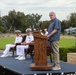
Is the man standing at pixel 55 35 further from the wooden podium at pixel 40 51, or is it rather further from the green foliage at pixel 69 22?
the green foliage at pixel 69 22

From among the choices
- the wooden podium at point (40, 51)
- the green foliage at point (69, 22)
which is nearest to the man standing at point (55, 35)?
the wooden podium at point (40, 51)

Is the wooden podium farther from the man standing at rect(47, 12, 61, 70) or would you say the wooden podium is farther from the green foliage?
the green foliage

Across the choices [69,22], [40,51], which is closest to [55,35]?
[40,51]

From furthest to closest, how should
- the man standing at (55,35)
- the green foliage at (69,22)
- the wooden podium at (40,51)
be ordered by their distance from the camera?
the green foliage at (69,22) < the man standing at (55,35) < the wooden podium at (40,51)

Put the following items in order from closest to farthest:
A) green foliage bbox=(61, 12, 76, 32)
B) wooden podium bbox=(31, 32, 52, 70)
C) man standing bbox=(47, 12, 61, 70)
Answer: wooden podium bbox=(31, 32, 52, 70)
man standing bbox=(47, 12, 61, 70)
green foliage bbox=(61, 12, 76, 32)

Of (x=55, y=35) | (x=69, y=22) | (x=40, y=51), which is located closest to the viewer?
(x=40, y=51)

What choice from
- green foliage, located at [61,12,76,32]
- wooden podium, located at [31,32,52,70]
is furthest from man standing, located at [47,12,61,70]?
green foliage, located at [61,12,76,32]

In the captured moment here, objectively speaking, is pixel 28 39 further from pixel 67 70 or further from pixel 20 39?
pixel 67 70

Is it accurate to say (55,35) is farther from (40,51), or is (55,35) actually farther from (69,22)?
(69,22)

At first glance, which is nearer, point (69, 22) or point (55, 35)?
point (55, 35)

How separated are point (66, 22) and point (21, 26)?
1534cm

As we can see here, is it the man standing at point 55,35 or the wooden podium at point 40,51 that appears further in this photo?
the man standing at point 55,35

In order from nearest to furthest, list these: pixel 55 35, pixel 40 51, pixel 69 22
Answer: pixel 40 51, pixel 55 35, pixel 69 22

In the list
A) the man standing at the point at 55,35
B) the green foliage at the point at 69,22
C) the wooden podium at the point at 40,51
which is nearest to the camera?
the wooden podium at the point at 40,51
